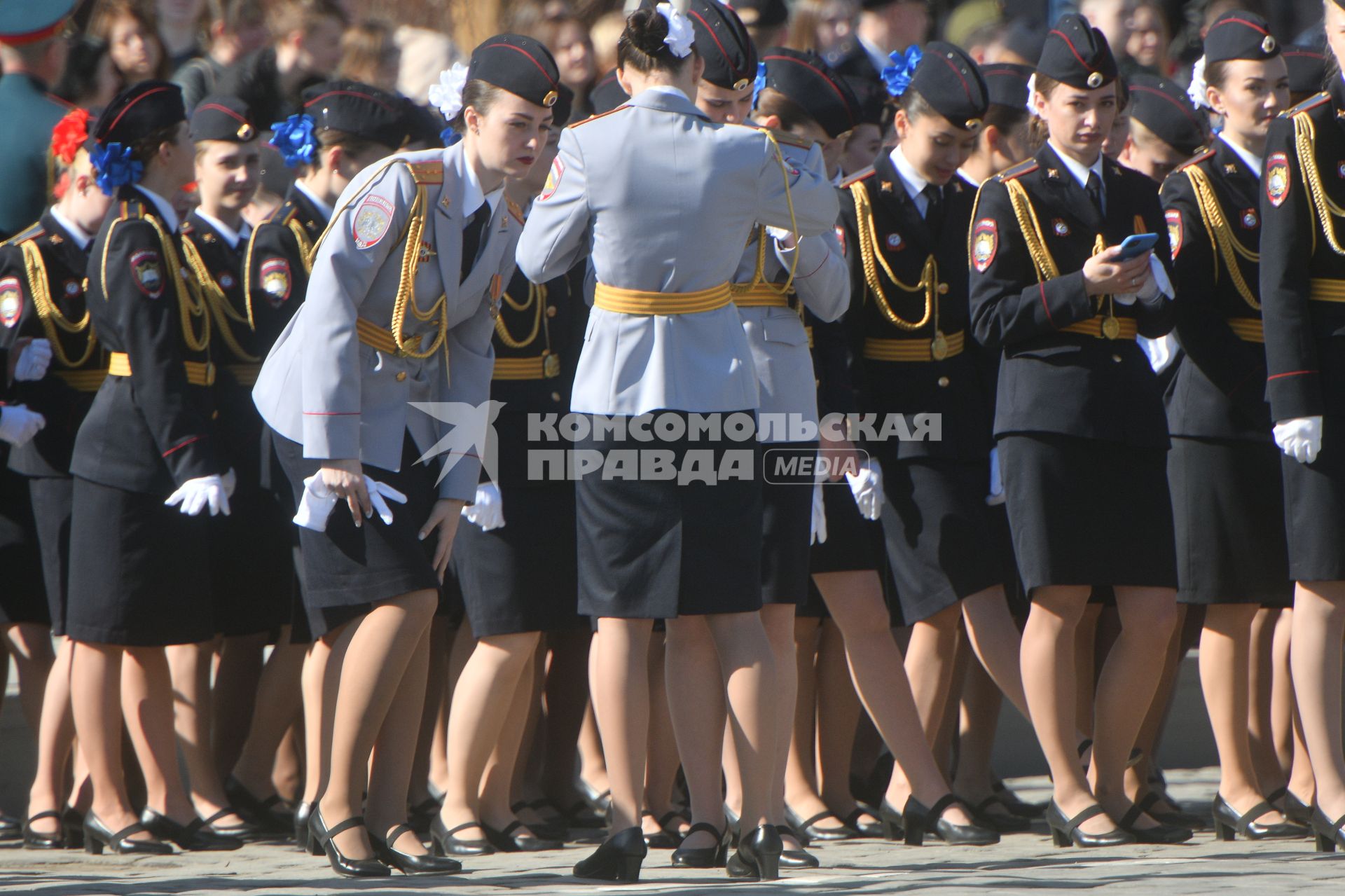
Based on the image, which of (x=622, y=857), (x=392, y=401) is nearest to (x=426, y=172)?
(x=392, y=401)

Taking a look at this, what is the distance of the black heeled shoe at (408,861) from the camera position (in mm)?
4809

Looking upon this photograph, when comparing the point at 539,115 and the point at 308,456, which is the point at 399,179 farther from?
the point at 308,456

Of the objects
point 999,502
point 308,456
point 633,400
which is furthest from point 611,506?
point 999,502

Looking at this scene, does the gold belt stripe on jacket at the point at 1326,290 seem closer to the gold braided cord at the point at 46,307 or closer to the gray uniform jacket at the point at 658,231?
the gray uniform jacket at the point at 658,231

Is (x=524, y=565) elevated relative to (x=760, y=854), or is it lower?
elevated

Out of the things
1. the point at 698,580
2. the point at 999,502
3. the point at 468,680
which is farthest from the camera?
the point at 999,502

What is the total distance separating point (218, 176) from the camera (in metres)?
6.08

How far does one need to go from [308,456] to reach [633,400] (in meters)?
0.76

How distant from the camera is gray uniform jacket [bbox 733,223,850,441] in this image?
510 cm

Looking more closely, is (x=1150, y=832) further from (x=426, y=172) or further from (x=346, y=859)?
(x=426, y=172)

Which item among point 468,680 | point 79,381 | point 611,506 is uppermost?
point 79,381

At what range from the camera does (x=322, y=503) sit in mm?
4703

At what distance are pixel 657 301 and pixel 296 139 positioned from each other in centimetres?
156

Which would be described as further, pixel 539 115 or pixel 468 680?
pixel 468 680
